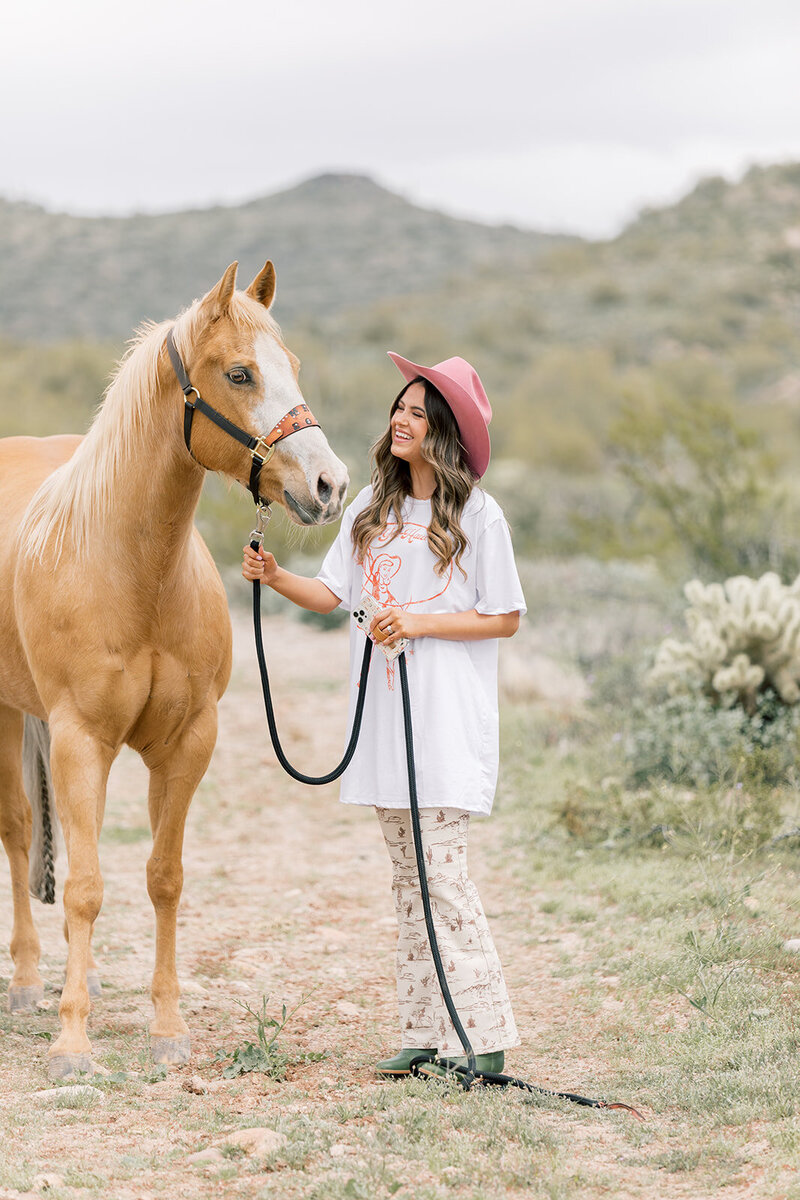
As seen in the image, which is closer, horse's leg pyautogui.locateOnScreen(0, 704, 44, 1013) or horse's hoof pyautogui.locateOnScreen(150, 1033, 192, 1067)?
horse's hoof pyautogui.locateOnScreen(150, 1033, 192, 1067)

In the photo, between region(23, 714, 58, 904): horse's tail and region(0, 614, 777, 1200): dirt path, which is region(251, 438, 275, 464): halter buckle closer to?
region(0, 614, 777, 1200): dirt path

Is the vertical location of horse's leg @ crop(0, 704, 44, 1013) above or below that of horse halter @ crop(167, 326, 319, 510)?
below

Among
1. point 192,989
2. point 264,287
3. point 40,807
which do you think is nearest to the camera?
point 264,287

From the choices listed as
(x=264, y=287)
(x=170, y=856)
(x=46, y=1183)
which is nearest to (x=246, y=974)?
(x=170, y=856)

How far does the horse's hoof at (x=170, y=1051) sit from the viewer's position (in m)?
3.96

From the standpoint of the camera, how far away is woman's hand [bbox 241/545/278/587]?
11.8 feet

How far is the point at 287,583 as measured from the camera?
146 inches

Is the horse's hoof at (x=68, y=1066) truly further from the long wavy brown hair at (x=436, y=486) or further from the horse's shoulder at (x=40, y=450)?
the horse's shoulder at (x=40, y=450)

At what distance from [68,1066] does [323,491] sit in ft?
6.31

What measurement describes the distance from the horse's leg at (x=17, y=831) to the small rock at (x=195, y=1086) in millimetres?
1142

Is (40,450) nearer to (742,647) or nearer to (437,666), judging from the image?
(437,666)

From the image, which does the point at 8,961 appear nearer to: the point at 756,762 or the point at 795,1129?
the point at 795,1129

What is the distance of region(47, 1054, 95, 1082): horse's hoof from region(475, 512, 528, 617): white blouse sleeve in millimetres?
1829

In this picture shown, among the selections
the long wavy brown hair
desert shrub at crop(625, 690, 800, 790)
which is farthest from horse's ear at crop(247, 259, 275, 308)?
desert shrub at crop(625, 690, 800, 790)
